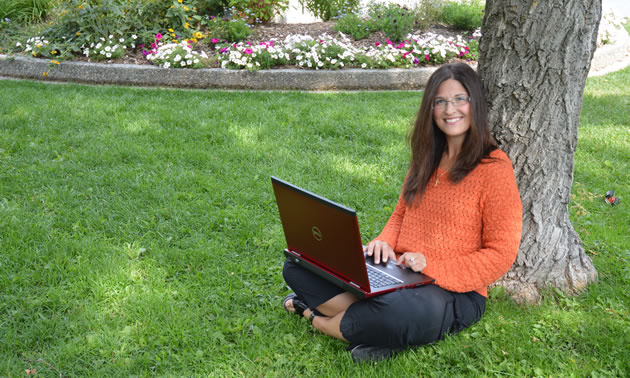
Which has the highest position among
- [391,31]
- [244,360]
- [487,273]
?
[391,31]

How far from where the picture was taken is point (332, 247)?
7.75 ft

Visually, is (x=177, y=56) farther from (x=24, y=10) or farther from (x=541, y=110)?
(x=541, y=110)

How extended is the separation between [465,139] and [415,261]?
638 millimetres

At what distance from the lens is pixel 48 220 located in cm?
376

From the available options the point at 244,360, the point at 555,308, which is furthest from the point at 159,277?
the point at 555,308

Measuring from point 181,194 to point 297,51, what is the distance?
3471mm

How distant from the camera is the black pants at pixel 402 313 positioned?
2387 millimetres

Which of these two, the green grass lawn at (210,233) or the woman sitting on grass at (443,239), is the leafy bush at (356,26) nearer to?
the green grass lawn at (210,233)

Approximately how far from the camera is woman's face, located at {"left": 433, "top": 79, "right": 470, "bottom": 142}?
256cm

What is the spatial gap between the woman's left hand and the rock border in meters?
4.50

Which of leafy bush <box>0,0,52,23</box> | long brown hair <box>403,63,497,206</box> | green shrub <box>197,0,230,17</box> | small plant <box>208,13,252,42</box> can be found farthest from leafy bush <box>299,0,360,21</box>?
long brown hair <box>403,63,497,206</box>

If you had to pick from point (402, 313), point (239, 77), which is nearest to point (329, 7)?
point (239, 77)

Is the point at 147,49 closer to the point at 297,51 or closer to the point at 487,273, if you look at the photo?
the point at 297,51

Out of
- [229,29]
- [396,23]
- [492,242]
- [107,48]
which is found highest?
[396,23]
